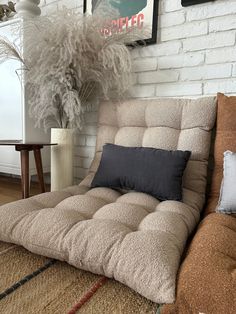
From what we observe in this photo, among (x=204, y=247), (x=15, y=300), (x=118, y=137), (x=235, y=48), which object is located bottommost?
(x=15, y=300)

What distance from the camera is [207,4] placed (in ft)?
4.26

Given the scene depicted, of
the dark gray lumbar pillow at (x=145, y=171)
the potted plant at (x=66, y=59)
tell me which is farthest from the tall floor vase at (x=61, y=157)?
the dark gray lumbar pillow at (x=145, y=171)

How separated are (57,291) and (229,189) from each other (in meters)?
0.67

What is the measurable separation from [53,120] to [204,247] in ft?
4.08

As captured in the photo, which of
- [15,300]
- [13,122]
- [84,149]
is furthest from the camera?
[84,149]

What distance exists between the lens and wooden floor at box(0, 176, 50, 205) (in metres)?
1.62

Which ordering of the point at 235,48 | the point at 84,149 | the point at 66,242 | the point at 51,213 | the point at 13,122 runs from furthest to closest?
the point at 84,149
the point at 13,122
the point at 235,48
the point at 51,213
the point at 66,242

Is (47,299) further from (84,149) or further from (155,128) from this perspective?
(84,149)

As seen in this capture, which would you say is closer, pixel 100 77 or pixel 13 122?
pixel 100 77

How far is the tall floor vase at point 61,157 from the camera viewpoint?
1.43 meters

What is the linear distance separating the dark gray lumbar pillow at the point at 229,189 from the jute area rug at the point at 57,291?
48 centimetres

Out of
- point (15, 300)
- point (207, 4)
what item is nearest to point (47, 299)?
point (15, 300)

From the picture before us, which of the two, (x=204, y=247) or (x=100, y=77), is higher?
(x=100, y=77)

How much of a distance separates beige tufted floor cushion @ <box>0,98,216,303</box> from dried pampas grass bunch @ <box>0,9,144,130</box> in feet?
0.80
